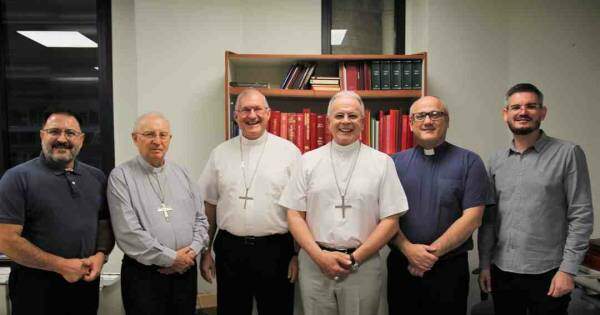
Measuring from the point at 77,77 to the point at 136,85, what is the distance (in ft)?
1.86

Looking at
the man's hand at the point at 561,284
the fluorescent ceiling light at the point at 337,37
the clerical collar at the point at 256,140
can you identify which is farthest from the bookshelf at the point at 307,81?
the man's hand at the point at 561,284

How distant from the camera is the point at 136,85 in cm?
323

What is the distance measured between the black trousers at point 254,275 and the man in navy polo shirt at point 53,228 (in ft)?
2.09

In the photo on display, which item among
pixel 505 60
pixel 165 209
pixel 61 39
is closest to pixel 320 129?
pixel 165 209

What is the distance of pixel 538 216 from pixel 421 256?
0.62 metres

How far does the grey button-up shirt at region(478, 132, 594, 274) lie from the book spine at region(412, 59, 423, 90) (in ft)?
3.45

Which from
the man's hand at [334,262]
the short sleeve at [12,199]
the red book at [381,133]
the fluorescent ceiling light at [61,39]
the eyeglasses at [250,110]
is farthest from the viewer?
the fluorescent ceiling light at [61,39]

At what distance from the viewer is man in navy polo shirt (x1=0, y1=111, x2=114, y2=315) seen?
1.74 meters

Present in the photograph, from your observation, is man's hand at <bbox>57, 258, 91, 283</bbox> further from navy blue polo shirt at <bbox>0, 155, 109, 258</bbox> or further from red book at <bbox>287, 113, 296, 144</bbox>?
red book at <bbox>287, 113, 296, 144</bbox>

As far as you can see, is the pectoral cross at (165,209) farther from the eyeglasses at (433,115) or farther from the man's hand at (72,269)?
the eyeglasses at (433,115)

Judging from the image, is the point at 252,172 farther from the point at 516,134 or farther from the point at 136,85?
the point at 136,85

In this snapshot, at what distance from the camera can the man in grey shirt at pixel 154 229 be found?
1882 millimetres

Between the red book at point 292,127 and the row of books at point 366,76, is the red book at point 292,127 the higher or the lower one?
the lower one

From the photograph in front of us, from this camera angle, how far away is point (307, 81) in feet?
9.84
